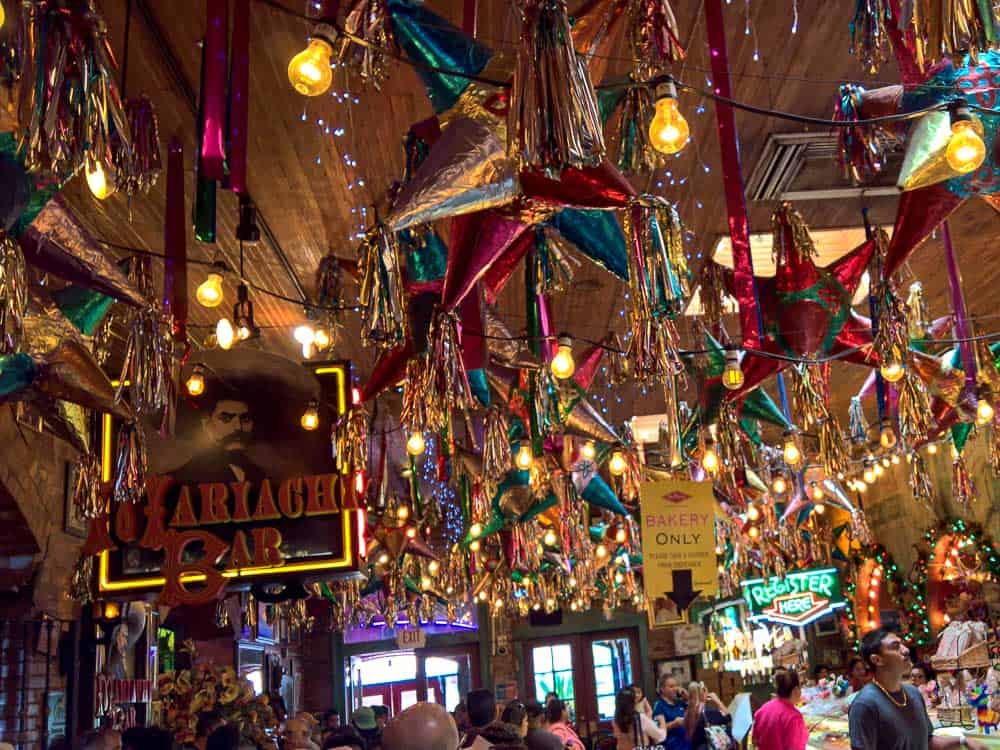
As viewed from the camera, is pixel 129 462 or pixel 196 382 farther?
pixel 196 382

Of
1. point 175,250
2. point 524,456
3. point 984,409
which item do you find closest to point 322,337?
point 175,250

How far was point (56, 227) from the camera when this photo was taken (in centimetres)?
278

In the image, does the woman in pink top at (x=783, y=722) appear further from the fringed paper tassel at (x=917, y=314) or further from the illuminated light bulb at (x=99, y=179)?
the illuminated light bulb at (x=99, y=179)

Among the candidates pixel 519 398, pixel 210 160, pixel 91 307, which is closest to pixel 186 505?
pixel 91 307

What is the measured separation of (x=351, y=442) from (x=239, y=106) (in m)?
2.37

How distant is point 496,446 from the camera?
5.20 metres

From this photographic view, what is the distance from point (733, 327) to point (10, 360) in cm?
620

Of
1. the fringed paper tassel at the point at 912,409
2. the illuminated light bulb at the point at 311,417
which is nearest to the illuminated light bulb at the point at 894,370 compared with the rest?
the fringed paper tassel at the point at 912,409

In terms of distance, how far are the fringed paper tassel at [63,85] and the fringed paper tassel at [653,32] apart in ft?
4.78

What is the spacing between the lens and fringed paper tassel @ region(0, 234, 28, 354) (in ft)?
8.19

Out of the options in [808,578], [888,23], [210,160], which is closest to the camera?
[210,160]

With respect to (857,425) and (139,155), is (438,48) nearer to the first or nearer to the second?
(139,155)

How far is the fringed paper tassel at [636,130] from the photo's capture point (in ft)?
9.62

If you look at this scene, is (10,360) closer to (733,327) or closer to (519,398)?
(519,398)
